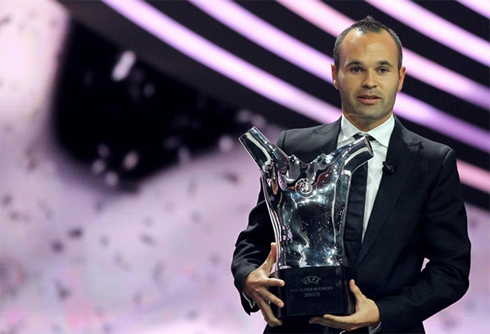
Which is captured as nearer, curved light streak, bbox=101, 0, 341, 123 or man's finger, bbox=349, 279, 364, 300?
man's finger, bbox=349, 279, 364, 300

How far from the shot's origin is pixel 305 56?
4.53m

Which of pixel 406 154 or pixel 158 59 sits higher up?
pixel 158 59

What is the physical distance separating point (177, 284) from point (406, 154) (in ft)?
9.68

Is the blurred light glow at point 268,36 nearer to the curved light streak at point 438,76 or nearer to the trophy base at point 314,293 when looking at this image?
the curved light streak at point 438,76

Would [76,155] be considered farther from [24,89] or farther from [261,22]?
[261,22]

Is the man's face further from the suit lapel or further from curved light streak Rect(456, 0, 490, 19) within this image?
curved light streak Rect(456, 0, 490, 19)

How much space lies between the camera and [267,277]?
6.18 feet

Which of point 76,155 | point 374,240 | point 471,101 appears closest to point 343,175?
point 374,240

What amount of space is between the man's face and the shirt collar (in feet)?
0.10

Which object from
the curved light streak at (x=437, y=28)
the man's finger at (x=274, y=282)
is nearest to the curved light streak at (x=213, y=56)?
the curved light streak at (x=437, y=28)

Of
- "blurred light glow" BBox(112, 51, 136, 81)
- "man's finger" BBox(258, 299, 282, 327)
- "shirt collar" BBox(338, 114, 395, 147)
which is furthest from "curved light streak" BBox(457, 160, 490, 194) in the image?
"man's finger" BBox(258, 299, 282, 327)

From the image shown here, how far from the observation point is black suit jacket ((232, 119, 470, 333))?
74.7 inches

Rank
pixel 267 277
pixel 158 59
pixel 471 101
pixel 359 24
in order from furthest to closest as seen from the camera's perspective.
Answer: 1. pixel 158 59
2. pixel 471 101
3. pixel 359 24
4. pixel 267 277

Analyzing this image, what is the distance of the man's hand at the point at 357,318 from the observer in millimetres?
1764
